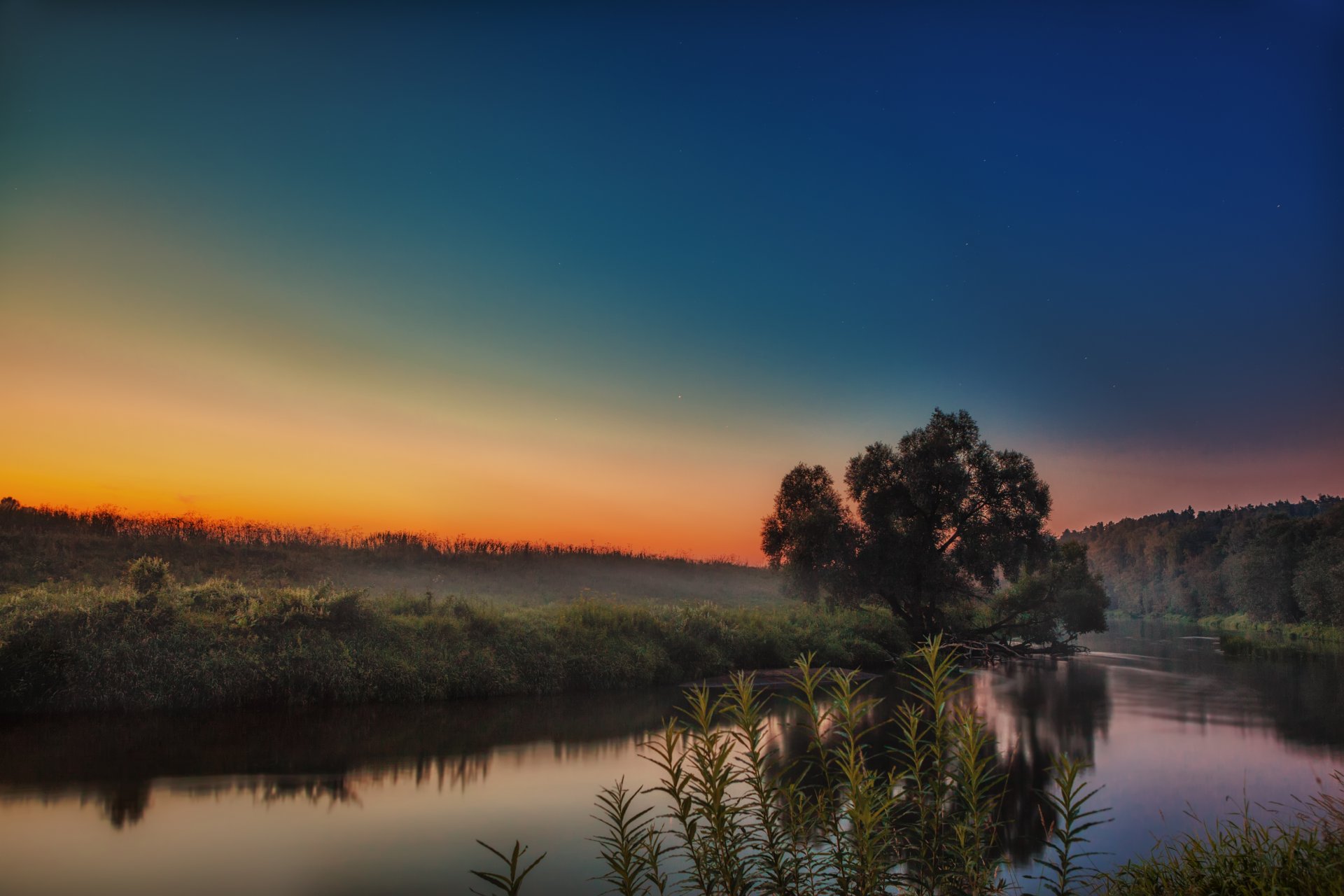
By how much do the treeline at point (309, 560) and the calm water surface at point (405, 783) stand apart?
28.4ft

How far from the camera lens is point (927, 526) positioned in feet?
109

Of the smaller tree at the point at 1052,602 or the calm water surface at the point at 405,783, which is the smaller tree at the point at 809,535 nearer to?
the smaller tree at the point at 1052,602

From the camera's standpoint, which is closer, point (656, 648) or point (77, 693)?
point (77, 693)

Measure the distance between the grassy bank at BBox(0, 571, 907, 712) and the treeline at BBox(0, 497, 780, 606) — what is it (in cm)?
375

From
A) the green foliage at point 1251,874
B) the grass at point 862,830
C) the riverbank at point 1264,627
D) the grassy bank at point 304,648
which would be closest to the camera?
the grass at point 862,830

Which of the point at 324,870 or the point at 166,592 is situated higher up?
the point at 166,592

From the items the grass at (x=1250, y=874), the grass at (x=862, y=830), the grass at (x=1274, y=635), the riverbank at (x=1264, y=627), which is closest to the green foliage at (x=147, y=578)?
the grass at (x=862, y=830)

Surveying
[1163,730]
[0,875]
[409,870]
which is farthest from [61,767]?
[1163,730]

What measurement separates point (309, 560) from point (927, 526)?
1116 inches

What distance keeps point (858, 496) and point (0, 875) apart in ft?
102

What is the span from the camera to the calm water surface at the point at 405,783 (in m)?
9.06

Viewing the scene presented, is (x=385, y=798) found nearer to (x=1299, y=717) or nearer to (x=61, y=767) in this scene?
(x=61, y=767)

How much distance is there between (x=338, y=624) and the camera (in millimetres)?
19234

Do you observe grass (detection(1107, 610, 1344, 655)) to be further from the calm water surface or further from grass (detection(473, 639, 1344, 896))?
grass (detection(473, 639, 1344, 896))
